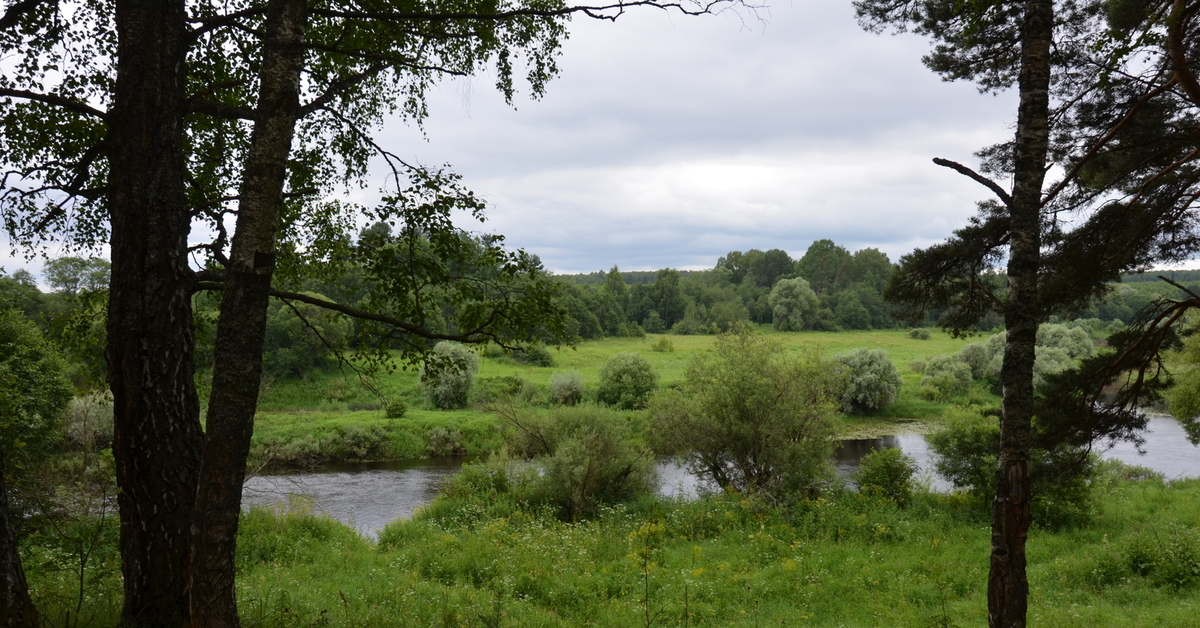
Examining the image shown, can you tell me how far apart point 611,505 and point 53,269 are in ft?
139

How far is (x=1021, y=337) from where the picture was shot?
5.18 m

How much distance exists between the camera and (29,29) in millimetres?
5375

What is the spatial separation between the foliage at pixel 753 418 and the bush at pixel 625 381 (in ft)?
48.8

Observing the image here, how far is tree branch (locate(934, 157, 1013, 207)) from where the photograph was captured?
5152mm

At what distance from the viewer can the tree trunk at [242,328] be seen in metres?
3.55

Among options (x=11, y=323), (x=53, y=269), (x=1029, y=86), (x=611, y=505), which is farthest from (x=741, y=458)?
(x=53, y=269)

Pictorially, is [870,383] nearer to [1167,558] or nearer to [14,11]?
[1167,558]

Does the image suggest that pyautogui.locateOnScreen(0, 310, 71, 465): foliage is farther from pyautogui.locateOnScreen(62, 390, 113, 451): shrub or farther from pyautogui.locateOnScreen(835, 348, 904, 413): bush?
pyautogui.locateOnScreen(835, 348, 904, 413): bush

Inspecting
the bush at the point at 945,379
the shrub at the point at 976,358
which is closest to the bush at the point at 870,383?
the bush at the point at 945,379

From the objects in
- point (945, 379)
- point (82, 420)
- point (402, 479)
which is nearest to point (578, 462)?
point (402, 479)

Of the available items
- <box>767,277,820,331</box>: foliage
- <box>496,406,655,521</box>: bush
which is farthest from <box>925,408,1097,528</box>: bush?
<box>767,277,820,331</box>: foliage

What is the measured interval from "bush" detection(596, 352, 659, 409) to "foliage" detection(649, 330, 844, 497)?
48.8 ft

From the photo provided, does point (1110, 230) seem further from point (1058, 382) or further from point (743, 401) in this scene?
→ point (743, 401)

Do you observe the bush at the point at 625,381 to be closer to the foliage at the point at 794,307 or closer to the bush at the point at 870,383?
the bush at the point at 870,383
